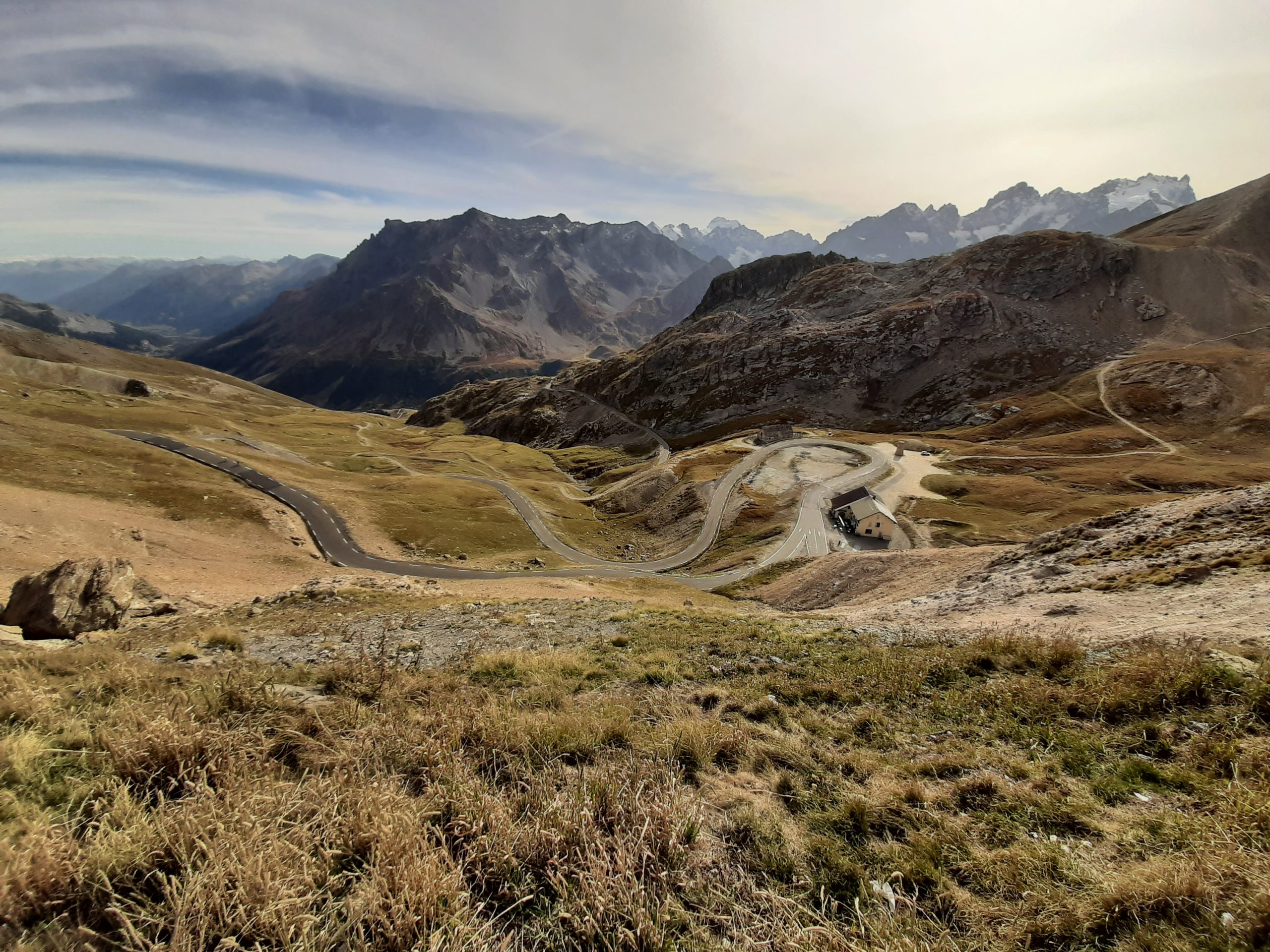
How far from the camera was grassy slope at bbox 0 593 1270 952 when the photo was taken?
3920mm

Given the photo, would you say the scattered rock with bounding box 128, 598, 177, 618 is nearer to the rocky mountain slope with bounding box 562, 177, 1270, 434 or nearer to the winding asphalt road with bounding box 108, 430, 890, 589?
the winding asphalt road with bounding box 108, 430, 890, 589

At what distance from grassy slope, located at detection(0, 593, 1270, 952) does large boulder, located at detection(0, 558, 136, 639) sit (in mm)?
12327

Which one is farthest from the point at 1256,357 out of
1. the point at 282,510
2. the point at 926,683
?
the point at 282,510

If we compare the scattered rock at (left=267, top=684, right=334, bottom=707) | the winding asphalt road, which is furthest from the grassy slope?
the winding asphalt road

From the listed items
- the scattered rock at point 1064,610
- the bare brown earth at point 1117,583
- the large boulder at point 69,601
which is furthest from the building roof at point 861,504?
the large boulder at point 69,601

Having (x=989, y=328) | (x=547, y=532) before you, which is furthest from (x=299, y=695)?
(x=989, y=328)

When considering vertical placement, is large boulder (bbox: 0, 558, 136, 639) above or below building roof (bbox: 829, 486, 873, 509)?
above

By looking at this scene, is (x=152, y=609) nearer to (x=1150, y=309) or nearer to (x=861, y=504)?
(x=861, y=504)

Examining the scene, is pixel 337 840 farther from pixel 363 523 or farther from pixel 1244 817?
pixel 363 523

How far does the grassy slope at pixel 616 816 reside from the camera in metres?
3.92

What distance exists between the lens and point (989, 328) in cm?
15800

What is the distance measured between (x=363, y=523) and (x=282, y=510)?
26.8 feet

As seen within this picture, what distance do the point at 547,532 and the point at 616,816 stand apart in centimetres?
7062

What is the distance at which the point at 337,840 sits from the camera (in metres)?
4.45
